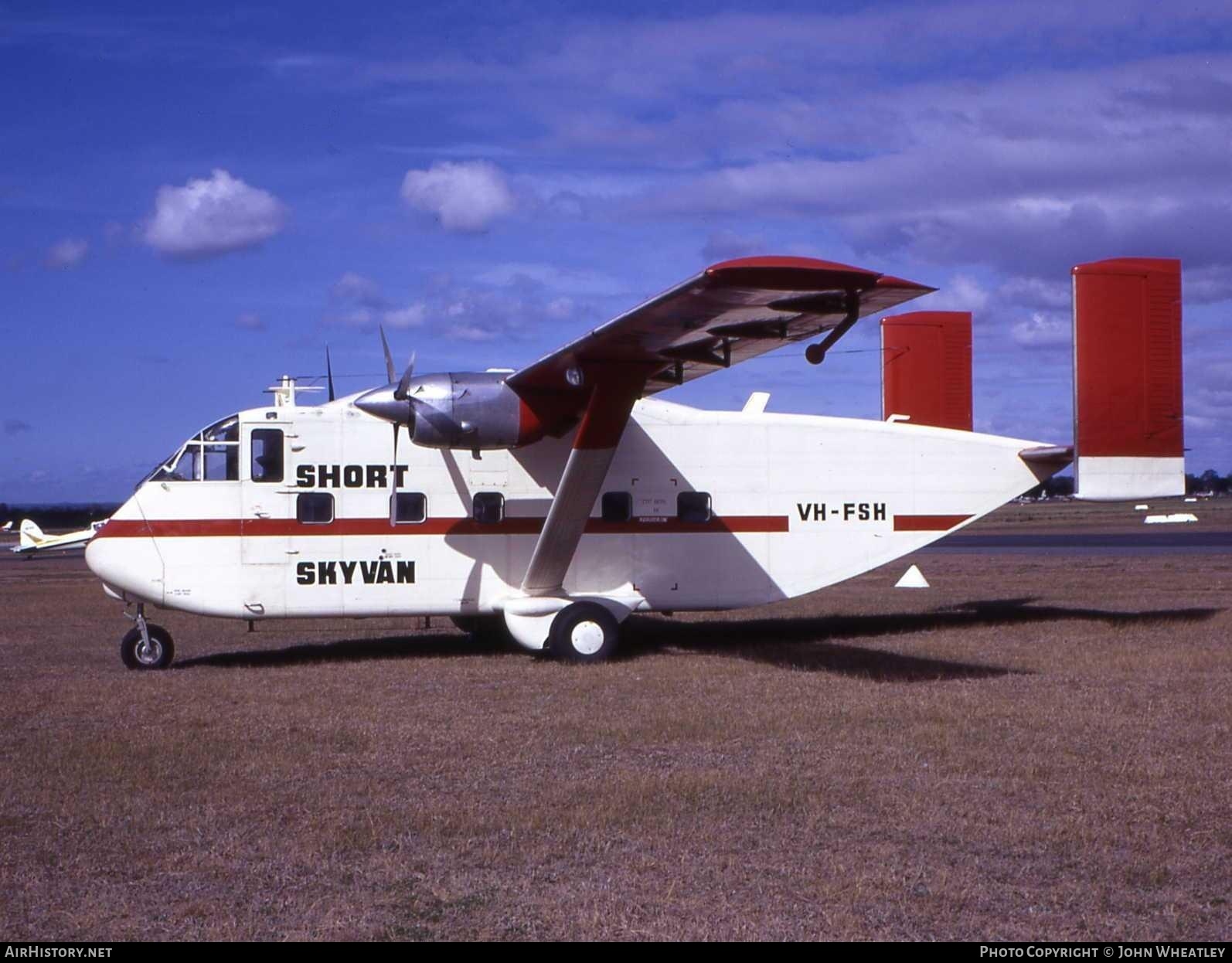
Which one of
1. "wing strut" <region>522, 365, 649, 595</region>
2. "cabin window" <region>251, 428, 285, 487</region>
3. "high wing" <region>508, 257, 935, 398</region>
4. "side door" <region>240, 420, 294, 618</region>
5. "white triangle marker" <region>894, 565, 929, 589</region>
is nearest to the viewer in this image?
"high wing" <region>508, 257, 935, 398</region>

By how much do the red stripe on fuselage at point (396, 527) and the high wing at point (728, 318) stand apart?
1914 millimetres

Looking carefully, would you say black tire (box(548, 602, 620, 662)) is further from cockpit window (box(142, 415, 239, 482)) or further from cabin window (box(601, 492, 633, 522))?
cockpit window (box(142, 415, 239, 482))

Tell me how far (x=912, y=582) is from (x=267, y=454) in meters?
15.0

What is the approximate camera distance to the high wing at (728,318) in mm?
9469

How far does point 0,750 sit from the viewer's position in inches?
351

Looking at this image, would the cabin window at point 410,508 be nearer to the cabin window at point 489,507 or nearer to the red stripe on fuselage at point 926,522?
the cabin window at point 489,507

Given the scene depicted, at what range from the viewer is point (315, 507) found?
559 inches

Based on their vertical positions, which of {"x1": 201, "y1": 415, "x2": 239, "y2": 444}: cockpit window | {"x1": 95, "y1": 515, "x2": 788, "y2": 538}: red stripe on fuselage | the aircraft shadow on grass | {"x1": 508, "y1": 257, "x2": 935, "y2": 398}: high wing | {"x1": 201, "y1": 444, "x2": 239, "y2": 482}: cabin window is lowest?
the aircraft shadow on grass

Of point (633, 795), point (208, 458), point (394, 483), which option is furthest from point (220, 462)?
point (633, 795)

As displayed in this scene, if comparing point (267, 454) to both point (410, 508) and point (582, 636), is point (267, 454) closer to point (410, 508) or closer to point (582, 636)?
point (410, 508)

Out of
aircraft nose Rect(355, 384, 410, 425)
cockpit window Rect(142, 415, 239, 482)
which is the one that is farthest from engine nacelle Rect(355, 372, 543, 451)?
cockpit window Rect(142, 415, 239, 482)

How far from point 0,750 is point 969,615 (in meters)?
13.3

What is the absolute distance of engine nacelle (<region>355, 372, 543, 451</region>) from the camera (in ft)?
43.0

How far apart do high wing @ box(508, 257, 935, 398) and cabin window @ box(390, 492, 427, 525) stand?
2.01 m
